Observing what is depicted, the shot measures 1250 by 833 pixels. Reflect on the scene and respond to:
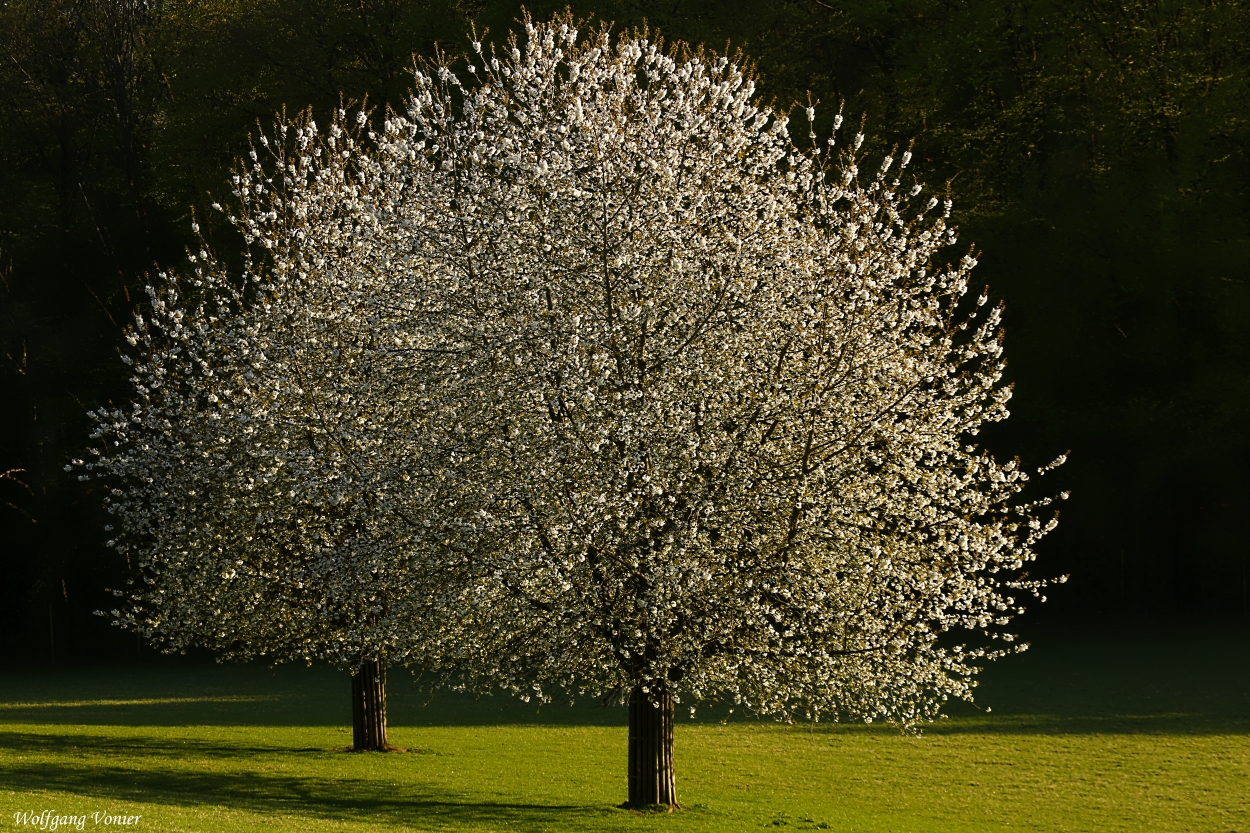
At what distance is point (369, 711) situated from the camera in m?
25.5

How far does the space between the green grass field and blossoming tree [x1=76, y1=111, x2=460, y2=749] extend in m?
2.59

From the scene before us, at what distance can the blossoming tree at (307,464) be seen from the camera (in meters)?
17.9

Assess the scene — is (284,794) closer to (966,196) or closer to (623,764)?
(623,764)

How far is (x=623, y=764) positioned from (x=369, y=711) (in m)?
5.38

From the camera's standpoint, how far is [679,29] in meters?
43.8

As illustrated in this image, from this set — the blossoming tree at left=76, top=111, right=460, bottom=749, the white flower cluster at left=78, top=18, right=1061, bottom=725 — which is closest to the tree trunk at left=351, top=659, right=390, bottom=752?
the blossoming tree at left=76, top=111, right=460, bottom=749

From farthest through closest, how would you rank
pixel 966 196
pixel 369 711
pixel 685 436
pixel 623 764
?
1. pixel 966 196
2. pixel 369 711
3. pixel 623 764
4. pixel 685 436

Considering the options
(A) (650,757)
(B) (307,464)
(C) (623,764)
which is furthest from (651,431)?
(C) (623,764)

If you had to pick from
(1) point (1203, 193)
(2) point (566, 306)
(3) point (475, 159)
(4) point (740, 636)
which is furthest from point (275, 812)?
(1) point (1203, 193)

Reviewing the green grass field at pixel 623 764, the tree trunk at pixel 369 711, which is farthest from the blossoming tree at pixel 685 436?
the tree trunk at pixel 369 711

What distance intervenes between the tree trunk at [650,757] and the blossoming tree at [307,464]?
12.3 feet

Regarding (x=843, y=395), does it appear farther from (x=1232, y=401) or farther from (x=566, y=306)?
(x=1232, y=401)

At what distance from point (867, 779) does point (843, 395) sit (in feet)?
33.4

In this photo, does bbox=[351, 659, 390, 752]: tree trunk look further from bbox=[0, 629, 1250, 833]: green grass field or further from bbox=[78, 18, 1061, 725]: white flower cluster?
bbox=[78, 18, 1061, 725]: white flower cluster
